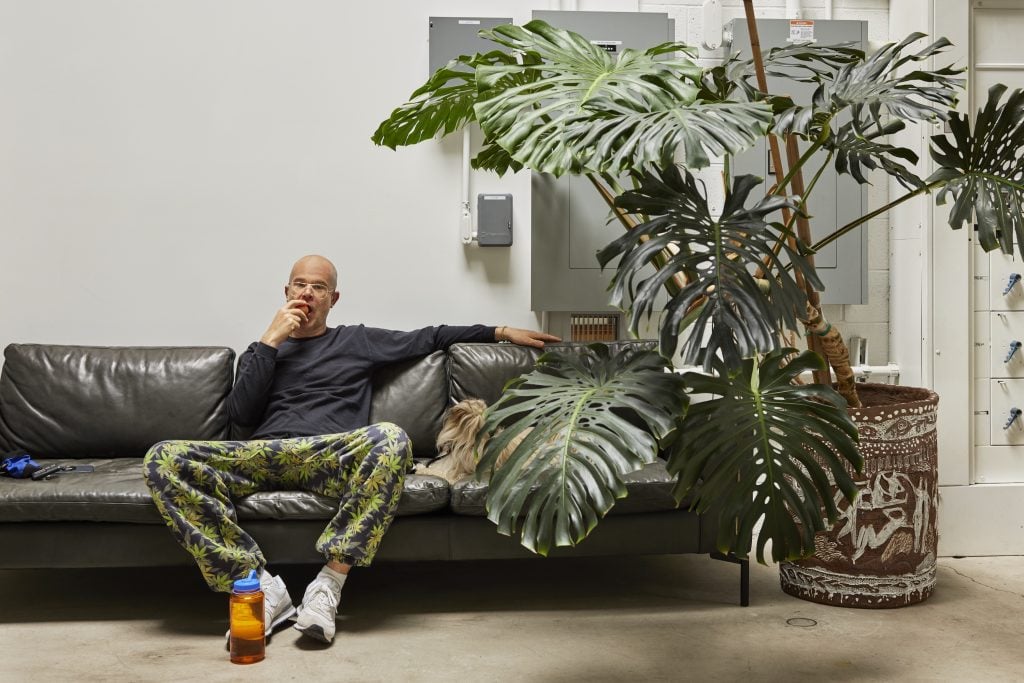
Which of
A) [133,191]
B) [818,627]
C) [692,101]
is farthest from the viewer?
[133,191]

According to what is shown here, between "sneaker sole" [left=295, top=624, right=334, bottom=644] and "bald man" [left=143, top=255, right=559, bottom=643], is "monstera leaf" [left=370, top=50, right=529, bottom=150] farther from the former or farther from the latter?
"sneaker sole" [left=295, top=624, right=334, bottom=644]

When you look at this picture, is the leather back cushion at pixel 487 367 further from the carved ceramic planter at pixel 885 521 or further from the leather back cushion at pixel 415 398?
the carved ceramic planter at pixel 885 521

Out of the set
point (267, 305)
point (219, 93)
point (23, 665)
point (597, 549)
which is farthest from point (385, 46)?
point (23, 665)

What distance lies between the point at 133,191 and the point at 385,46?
116 cm

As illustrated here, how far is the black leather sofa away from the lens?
2.86 m

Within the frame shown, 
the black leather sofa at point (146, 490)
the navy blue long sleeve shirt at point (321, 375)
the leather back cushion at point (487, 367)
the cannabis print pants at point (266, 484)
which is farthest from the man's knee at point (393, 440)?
the leather back cushion at point (487, 367)

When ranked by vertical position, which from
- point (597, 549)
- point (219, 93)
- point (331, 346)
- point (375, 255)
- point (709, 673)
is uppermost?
point (219, 93)

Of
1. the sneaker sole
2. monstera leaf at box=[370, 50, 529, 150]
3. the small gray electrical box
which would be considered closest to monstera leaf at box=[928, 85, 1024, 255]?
monstera leaf at box=[370, 50, 529, 150]

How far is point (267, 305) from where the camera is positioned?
381 cm

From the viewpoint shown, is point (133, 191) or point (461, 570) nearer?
point (461, 570)

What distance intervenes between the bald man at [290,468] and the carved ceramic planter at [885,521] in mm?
1396

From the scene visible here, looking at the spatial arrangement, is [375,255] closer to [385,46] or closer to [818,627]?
[385,46]

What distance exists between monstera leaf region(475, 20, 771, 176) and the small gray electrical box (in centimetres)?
125

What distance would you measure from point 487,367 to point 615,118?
4.99 feet
